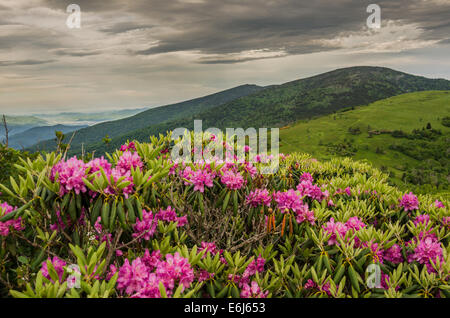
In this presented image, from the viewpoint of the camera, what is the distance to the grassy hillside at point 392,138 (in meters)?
57.5

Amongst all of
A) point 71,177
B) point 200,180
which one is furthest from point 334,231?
point 71,177

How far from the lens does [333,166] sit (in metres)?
7.38

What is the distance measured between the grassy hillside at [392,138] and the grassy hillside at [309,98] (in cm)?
4282

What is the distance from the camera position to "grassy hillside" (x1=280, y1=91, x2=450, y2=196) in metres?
57.5

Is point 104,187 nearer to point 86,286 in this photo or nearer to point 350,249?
point 86,286

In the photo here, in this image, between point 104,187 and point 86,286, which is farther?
point 104,187

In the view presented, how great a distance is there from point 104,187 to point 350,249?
206cm

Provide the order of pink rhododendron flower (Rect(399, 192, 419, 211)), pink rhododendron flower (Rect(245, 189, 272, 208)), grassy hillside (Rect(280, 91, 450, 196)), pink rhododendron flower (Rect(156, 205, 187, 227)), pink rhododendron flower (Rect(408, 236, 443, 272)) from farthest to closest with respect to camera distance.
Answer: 1. grassy hillside (Rect(280, 91, 450, 196))
2. pink rhododendron flower (Rect(399, 192, 419, 211))
3. pink rhododendron flower (Rect(245, 189, 272, 208))
4. pink rhododendron flower (Rect(156, 205, 187, 227))
5. pink rhododendron flower (Rect(408, 236, 443, 272))

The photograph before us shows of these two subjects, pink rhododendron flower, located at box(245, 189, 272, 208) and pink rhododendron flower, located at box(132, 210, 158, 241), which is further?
pink rhododendron flower, located at box(245, 189, 272, 208)

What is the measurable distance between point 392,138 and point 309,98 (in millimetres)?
89866

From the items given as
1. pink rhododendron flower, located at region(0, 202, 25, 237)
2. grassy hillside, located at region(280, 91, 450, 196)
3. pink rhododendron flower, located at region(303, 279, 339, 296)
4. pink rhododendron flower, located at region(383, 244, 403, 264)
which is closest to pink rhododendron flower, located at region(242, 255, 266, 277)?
pink rhododendron flower, located at region(303, 279, 339, 296)

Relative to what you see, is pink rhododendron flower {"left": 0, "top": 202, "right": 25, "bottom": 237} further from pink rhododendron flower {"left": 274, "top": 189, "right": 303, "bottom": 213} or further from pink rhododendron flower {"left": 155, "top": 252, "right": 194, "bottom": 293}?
pink rhododendron flower {"left": 274, "top": 189, "right": 303, "bottom": 213}

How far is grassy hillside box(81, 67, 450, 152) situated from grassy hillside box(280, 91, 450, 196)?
140ft
